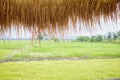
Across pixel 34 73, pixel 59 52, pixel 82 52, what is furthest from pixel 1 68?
pixel 82 52

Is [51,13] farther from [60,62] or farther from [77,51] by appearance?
[77,51]

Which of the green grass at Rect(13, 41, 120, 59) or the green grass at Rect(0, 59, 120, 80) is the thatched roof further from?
the green grass at Rect(13, 41, 120, 59)

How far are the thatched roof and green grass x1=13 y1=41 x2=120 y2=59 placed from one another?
5.16 meters

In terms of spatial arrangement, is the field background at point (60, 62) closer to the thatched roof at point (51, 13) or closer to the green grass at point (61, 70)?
the green grass at point (61, 70)

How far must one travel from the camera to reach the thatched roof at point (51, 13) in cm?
46

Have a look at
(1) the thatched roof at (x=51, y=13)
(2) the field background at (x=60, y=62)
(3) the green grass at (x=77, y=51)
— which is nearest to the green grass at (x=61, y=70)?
(2) the field background at (x=60, y=62)

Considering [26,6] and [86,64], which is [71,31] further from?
[86,64]

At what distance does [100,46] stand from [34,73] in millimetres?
1962

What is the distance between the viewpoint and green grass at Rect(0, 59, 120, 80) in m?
5.54

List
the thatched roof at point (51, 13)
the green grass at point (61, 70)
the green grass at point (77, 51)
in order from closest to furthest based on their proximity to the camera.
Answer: the thatched roof at point (51, 13) < the green grass at point (61, 70) < the green grass at point (77, 51)

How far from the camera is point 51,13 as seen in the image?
479mm

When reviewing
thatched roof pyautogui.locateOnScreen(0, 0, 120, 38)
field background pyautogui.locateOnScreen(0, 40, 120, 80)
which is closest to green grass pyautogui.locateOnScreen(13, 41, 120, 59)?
field background pyautogui.locateOnScreen(0, 40, 120, 80)

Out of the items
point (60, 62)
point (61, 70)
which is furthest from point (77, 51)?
point (61, 70)

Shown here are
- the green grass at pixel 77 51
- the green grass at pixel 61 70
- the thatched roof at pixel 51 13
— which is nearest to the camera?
the thatched roof at pixel 51 13
